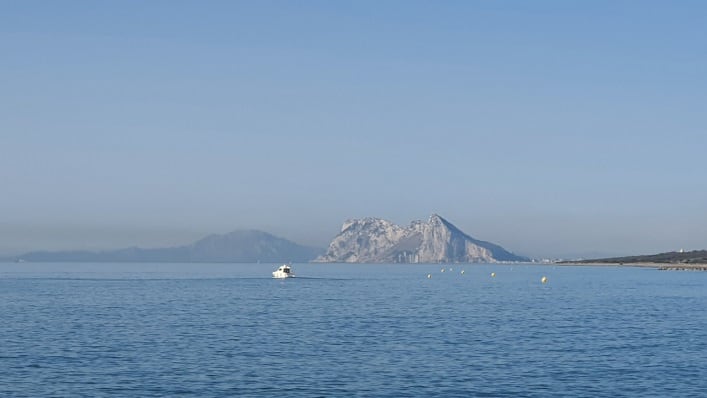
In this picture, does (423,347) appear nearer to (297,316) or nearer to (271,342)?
(271,342)

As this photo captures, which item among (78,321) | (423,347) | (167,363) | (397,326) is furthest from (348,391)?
(78,321)

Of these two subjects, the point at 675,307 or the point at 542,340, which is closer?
the point at 542,340

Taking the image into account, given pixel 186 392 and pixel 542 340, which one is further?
pixel 542 340

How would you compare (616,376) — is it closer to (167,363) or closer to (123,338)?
(167,363)

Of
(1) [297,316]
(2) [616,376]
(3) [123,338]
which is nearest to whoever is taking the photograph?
(2) [616,376]

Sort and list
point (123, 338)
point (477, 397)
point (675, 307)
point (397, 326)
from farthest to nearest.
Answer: point (675, 307) → point (397, 326) → point (123, 338) → point (477, 397)

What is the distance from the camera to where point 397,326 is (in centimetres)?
9062

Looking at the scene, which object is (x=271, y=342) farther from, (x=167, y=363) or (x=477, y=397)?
(x=477, y=397)

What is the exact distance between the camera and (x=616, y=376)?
56.9 metres

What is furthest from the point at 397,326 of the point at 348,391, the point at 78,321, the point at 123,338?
the point at 348,391

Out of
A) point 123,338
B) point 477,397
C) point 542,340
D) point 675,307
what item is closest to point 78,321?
point 123,338

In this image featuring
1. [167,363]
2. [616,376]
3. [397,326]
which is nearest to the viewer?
[616,376]

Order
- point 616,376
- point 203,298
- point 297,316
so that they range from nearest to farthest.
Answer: point 616,376 → point 297,316 → point 203,298

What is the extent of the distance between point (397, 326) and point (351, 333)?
9456 mm
